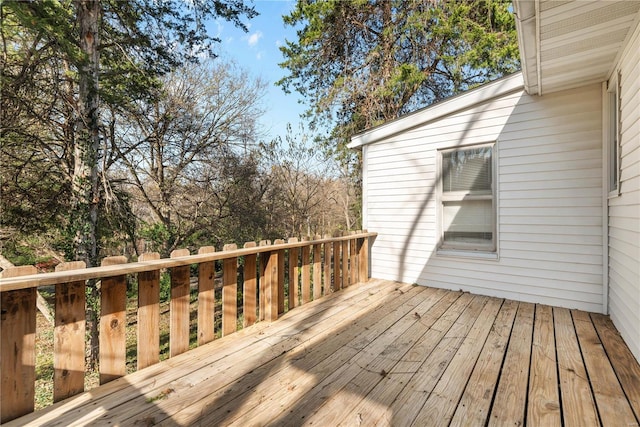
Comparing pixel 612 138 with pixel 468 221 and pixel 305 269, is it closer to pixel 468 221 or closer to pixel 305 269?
pixel 468 221

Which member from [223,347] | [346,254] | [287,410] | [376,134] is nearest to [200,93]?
[376,134]

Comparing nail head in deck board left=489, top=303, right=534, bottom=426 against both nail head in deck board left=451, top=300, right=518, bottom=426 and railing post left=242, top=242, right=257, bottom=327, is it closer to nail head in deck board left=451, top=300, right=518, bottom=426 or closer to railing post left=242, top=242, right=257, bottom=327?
nail head in deck board left=451, top=300, right=518, bottom=426

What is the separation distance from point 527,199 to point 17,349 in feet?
14.0

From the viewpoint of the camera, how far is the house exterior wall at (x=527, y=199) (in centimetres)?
292

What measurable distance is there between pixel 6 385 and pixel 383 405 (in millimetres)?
1763

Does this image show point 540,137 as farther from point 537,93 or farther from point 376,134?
point 376,134

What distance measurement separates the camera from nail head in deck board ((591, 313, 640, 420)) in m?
1.59

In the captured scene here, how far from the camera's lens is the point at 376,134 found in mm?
4301

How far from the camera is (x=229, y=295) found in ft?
7.62

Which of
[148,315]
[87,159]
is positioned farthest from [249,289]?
[87,159]

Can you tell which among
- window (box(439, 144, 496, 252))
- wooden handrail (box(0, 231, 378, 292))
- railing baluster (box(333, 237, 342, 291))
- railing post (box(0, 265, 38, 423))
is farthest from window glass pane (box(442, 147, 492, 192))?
railing post (box(0, 265, 38, 423))

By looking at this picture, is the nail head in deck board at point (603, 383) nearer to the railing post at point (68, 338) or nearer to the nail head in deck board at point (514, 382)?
the nail head in deck board at point (514, 382)

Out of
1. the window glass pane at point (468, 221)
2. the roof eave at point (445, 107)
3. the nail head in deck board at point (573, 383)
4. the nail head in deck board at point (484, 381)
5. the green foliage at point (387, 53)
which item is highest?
the green foliage at point (387, 53)

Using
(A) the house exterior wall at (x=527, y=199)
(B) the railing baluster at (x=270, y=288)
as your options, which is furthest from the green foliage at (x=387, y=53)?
(B) the railing baluster at (x=270, y=288)
